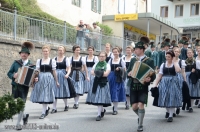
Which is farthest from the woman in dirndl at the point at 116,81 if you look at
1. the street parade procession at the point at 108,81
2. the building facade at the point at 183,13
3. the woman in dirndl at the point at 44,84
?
the building facade at the point at 183,13

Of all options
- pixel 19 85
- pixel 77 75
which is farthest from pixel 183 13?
pixel 19 85

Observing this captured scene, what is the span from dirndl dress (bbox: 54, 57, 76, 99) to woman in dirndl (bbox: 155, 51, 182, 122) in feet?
8.84

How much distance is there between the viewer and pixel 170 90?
28.5 feet

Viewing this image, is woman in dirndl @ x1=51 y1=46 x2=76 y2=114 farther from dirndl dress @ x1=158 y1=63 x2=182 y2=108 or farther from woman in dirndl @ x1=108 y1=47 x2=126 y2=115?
dirndl dress @ x1=158 y1=63 x2=182 y2=108

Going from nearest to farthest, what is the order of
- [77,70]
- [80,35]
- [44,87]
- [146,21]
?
1. [44,87]
2. [77,70]
3. [80,35]
4. [146,21]

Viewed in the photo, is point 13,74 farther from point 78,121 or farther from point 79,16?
point 79,16

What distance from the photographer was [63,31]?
17047 mm

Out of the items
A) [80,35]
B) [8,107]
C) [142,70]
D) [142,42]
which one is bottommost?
[8,107]

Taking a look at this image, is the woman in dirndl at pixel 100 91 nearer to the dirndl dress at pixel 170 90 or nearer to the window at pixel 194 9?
the dirndl dress at pixel 170 90

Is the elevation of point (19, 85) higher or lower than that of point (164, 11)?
lower

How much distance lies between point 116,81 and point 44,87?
2145mm

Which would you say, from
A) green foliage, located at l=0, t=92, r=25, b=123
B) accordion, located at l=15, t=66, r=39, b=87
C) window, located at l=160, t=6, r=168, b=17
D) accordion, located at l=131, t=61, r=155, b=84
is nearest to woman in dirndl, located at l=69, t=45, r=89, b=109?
accordion, located at l=15, t=66, r=39, b=87

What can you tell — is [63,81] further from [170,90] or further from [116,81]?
[170,90]

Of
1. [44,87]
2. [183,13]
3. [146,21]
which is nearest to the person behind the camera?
[44,87]
